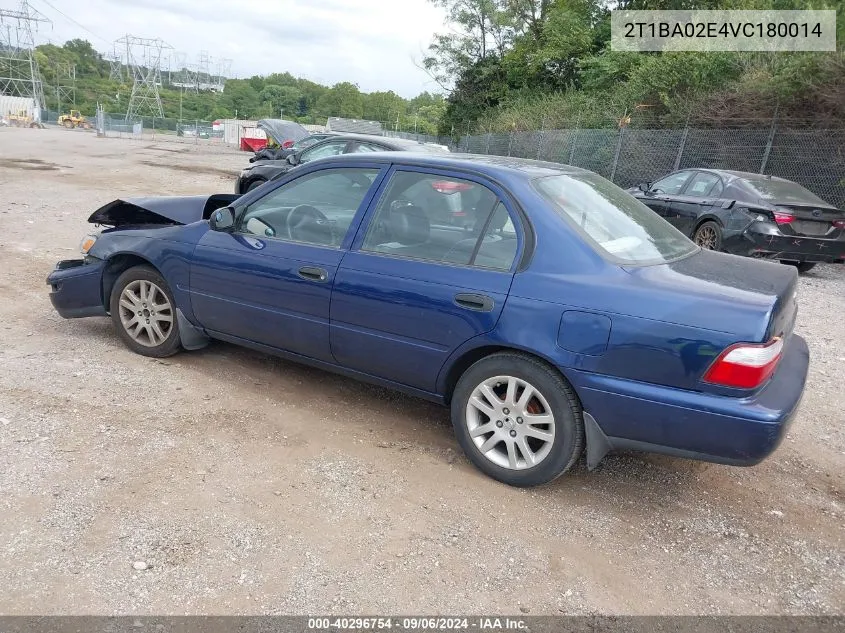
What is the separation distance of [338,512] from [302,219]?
75.0 inches

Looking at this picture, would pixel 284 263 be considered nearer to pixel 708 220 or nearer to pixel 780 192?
pixel 708 220

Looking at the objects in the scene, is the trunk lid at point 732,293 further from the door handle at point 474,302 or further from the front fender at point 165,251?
the front fender at point 165,251

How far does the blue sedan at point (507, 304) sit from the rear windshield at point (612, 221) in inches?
0.6

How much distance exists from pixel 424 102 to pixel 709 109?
317ft

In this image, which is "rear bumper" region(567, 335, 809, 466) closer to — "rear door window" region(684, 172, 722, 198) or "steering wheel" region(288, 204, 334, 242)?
"steering wheel" region(288, 204, 334, 242)

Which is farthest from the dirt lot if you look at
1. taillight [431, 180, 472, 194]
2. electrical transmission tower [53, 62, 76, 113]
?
electrical transmission tower [53, 62, 76, 113]

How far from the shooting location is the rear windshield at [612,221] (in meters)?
3.36

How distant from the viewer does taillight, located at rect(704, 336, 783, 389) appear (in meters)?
2.76

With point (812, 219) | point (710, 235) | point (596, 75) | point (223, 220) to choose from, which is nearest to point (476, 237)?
point (223, 220)

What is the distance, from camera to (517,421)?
10.8ft

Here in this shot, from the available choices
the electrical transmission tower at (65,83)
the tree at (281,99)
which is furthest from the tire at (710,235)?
the electrical transmission tower at (65,83)

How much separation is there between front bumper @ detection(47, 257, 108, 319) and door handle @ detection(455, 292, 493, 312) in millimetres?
2926

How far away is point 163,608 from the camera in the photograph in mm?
2428

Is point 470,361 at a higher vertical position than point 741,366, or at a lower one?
lower
